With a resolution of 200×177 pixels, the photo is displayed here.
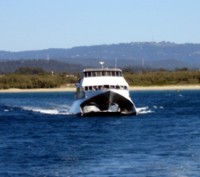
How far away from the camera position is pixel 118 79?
287 ft

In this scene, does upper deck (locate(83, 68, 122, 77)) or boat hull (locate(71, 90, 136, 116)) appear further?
upper deck (locate(83, 68, 122, 77))

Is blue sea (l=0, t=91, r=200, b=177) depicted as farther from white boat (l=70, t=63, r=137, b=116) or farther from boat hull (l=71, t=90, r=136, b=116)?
white boat (l=70, t=63, r=137, b=116)

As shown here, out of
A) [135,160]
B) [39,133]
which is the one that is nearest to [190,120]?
[39,133]

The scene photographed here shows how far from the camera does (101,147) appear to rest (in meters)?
54.6

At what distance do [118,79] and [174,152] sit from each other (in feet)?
125

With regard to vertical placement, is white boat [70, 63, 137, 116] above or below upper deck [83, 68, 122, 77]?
below

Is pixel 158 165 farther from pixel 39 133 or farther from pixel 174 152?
pixel 39 133

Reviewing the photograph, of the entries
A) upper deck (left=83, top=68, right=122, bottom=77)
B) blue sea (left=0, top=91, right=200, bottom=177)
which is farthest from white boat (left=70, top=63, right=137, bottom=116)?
blue sea (left=0, top=91, right=200, bottom=177)

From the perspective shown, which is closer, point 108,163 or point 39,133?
point 108,163

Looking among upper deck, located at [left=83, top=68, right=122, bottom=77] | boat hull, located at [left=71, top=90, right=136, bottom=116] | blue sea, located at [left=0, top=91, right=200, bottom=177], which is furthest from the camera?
upper deck, located at [left=83, top=68, right=122, bottom=77]

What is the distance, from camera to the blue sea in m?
42.5

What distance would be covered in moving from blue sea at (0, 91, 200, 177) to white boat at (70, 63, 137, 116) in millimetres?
2153

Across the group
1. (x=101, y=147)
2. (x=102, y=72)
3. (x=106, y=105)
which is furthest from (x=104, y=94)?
(x=101, y=147)

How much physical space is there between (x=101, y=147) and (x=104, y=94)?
3018 cm
